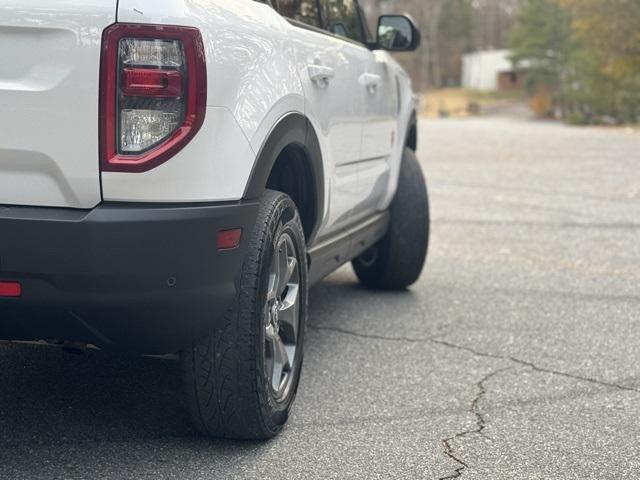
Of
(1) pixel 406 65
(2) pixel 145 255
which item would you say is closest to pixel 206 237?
(2) pixel 145 255

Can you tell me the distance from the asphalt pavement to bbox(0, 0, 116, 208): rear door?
936 mm

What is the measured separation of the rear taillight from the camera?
2822 mm

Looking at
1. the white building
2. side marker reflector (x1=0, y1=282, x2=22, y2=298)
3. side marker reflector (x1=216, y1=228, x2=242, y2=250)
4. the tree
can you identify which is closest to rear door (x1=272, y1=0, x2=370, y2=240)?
side marker reflector (x1=216, y1=228, x2=242, y2=250)

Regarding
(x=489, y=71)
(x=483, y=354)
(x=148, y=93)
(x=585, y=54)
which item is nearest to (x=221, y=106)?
(x=148, y=93)

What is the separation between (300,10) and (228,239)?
1383 mm

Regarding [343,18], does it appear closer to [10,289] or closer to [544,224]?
[10,289]

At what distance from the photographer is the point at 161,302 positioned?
2.94 m

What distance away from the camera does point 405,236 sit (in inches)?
235

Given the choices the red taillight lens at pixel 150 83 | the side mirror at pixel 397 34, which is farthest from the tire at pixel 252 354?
the side mirror at pixel 397 34

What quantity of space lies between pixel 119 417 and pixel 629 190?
10.6 m

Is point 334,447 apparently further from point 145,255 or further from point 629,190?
point 629,190

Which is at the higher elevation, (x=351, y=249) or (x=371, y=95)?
(x=371, y=95)

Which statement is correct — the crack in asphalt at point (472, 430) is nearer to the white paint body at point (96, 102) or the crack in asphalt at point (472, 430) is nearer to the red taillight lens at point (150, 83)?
the white paint body at point (96, 102)

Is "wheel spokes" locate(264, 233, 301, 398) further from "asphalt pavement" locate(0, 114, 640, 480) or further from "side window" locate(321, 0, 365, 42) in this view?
"side window" locate(321, 0, 365, 42)
